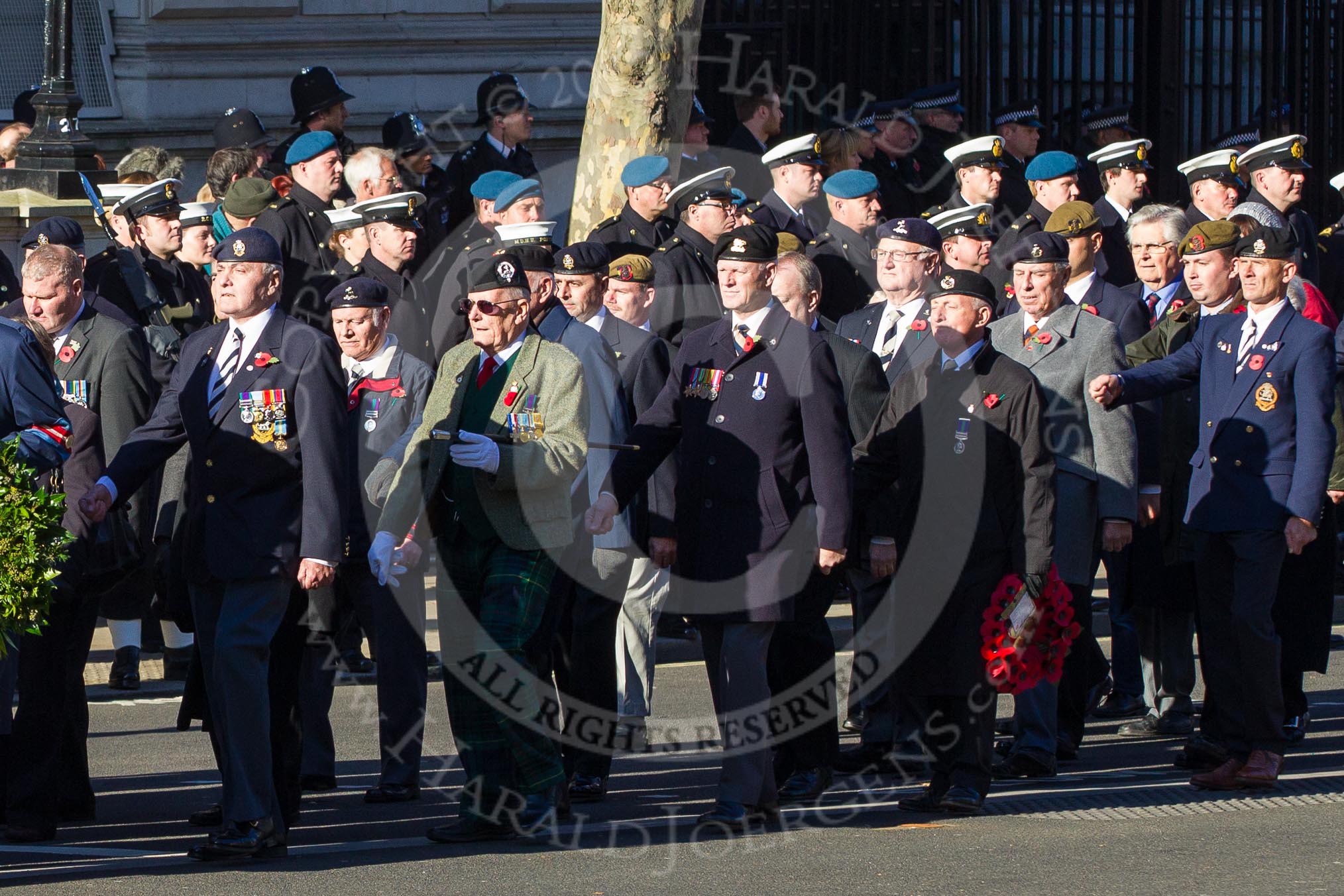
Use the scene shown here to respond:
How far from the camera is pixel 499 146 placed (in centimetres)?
1389

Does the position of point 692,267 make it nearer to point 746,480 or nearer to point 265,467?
point 746,480

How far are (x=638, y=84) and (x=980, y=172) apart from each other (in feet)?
8.22

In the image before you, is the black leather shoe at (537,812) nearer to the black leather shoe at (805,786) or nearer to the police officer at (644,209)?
the black leather shoe at (805,786)

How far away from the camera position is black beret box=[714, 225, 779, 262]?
26.8ft

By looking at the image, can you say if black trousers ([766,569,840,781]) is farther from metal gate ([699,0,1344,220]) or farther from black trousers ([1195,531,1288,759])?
metal gate ([699,0,1344,220])

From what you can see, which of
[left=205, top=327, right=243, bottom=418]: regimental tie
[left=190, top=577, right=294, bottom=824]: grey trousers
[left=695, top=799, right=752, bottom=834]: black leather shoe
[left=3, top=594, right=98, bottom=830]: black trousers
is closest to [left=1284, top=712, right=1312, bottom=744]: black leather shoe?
[left=695, top=799, right=752, bottom=834]: black leather shoe

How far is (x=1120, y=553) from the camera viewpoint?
1014 centimetres

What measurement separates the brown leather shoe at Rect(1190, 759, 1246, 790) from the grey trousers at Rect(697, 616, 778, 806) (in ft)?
5.48

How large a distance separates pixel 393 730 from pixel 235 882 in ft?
5.02

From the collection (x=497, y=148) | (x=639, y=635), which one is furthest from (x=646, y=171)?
(x=639, y=635)

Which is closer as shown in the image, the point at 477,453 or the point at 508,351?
the point at 477,453

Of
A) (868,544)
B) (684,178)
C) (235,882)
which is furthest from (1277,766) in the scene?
(684,178)

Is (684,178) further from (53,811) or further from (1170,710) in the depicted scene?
(53,811)

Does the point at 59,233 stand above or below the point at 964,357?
above
